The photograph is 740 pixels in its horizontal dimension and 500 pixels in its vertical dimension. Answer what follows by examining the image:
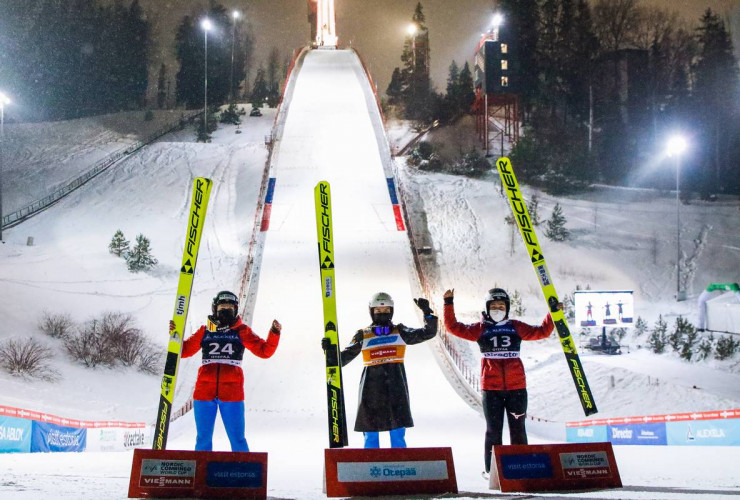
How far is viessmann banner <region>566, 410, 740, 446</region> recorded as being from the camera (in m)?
10.7

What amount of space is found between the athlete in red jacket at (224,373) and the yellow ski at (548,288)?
2581mm

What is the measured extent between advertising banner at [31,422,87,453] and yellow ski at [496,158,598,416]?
7648 mm

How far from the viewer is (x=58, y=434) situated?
11.2m

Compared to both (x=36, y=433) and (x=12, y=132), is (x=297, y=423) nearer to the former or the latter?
(x=36, y=433)

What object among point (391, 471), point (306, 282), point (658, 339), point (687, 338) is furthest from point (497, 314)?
point (687, 338)

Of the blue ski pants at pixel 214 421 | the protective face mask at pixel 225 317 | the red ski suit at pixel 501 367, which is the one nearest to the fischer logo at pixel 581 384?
the red ski suit at pixel 501 367

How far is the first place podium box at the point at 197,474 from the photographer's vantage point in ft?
15.0

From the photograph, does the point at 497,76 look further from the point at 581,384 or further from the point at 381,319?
the point at 381,319

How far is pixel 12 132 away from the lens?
50.2m

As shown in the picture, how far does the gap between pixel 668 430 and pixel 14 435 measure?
31.9ft

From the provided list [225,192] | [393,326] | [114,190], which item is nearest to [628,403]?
[393,326]

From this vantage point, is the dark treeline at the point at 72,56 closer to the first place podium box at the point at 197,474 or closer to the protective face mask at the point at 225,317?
the protective face mask at the point at 225,317

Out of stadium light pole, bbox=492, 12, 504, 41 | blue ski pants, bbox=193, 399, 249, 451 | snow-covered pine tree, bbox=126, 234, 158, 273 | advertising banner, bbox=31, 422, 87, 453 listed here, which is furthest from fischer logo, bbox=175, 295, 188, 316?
stadium light pole, bbox=492, 12, 504, 41

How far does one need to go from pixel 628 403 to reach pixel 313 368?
22.9 feet
